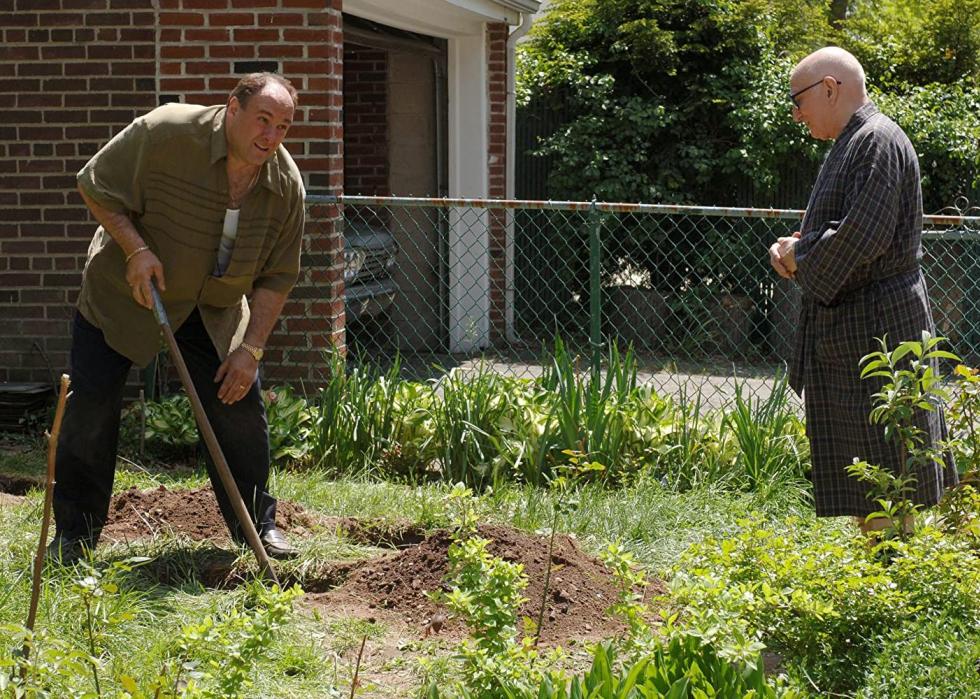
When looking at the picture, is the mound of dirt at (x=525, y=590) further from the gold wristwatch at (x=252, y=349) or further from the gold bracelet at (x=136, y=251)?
the gold bracelet at (x=136, y=251)

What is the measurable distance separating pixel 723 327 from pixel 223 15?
5.96 meters

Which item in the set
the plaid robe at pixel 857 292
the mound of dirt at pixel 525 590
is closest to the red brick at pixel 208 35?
the mound of dirt at pixel 525 590

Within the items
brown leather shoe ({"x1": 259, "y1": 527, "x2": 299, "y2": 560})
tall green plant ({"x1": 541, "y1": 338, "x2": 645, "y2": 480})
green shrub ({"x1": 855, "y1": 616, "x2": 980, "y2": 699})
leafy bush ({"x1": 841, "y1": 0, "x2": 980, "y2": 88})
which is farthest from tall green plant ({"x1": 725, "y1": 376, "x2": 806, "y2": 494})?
leafy bush ({"x1": 841, "y1": 0, "x2": 980, "y2": 88})

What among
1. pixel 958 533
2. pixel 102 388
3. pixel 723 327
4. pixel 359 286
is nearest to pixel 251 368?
pixel 102 388

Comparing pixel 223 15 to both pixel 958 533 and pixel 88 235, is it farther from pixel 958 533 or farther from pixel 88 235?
pixel 958 533

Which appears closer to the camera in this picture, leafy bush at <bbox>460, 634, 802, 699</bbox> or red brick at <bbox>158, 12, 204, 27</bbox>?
leafy bush at <bbox>460, 634, 802, 699</bbox>

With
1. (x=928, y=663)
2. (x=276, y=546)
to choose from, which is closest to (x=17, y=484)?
(x=276, y=546)

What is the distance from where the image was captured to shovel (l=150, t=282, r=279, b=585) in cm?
429

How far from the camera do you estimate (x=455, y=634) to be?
13.3 feet

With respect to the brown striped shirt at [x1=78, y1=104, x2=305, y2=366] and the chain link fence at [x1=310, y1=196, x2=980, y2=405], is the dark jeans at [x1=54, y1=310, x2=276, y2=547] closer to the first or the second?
the brown striped shirt at [x1=78, y1=104, x2=305, y2=366]

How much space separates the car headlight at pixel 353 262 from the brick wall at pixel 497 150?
2.12 metres

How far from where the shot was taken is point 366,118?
11.6 metres

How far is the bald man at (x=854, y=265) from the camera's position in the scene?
14.1 feet

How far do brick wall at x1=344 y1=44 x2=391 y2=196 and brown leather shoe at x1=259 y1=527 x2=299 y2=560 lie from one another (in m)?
7.08
